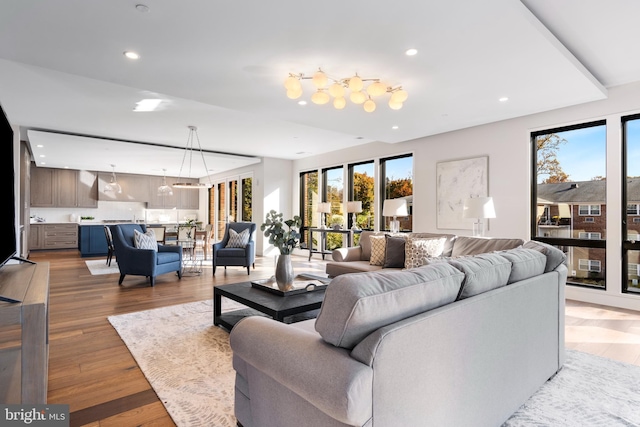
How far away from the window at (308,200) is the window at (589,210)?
17.9 ft

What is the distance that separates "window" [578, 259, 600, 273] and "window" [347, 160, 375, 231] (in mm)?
3678

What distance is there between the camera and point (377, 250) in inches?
171

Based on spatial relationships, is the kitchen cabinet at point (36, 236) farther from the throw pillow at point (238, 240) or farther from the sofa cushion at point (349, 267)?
the sofa cushion at point (349, 267)

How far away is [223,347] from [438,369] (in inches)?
76.9

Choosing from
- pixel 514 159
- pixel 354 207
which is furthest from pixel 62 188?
pixel 514 159

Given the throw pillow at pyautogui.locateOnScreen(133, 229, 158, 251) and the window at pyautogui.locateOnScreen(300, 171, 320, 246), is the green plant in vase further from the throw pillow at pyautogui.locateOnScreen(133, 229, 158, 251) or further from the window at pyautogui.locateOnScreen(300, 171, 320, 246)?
the window at pyautogui.locateOnScreen(300, 171, 320, 246)

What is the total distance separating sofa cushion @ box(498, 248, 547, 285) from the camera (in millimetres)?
1932

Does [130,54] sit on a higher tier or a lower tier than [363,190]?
higher

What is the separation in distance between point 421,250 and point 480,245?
610mm

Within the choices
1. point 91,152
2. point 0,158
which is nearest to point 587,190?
point 0,158

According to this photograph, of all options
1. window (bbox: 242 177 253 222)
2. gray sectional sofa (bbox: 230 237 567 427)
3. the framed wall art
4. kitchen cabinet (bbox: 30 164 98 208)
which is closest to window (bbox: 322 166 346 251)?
window (bbox: 242 177 253 222)

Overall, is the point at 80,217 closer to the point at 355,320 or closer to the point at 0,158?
the point at 0,158

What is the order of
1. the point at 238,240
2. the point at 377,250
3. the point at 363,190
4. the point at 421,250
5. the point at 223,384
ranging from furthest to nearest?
the point at 363,190
the point at 238,240
the point at 377,250
the point at 421,250
the point at 223,384

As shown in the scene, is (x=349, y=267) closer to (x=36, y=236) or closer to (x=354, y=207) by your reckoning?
(x=354, y=207)
